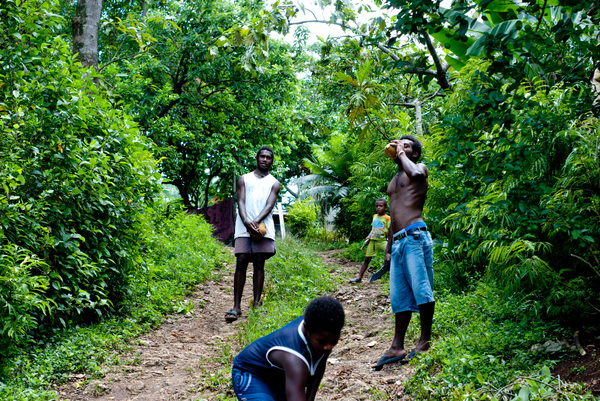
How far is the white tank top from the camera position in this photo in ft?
22.7

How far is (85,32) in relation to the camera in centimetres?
766

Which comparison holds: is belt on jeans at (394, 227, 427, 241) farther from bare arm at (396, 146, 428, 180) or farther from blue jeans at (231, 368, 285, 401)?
blue jeans at (231, 368, 285, 401)

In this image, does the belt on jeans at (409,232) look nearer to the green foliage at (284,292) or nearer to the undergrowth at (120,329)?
the green foliage at (284,292)

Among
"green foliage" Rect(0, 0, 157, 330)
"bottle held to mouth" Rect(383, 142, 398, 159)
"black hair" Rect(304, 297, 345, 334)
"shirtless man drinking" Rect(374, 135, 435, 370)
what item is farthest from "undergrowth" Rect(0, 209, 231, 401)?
"bottle held to mouth" Rect(383, 142, 398, 159)

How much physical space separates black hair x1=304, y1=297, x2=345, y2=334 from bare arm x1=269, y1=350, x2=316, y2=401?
0.18 m

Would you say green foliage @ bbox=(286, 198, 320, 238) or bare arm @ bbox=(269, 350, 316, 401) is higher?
bare arm @ bbox=(269, 350, 316, 401)

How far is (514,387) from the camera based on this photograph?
10.7 feet

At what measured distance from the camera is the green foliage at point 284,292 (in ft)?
19.8

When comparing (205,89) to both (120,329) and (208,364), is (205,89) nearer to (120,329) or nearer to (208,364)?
(120,329)

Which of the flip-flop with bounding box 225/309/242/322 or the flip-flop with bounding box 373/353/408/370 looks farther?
the flip-flop with bounding box 225/309/242/322

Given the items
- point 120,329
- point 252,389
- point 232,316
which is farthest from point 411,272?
point 120,329

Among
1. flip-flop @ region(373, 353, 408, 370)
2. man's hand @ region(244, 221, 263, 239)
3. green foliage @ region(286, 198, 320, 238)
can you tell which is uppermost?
man's hand @ region(244, 221, 263, 239)

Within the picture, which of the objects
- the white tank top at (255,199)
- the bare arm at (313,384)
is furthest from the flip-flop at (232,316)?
the bare arm at (313,384)

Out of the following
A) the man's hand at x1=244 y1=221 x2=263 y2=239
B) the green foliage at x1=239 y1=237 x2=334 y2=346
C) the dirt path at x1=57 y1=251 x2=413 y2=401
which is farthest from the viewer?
the man's hand at x1=244 y1=221 x2=263 y2=239
